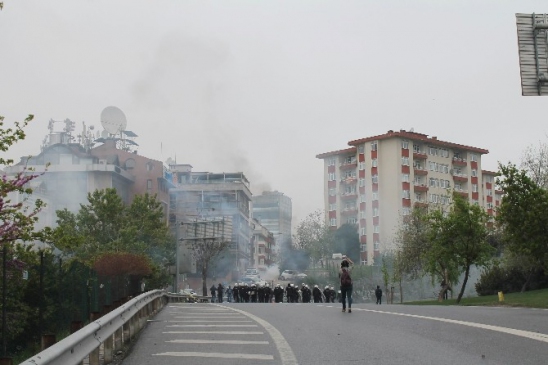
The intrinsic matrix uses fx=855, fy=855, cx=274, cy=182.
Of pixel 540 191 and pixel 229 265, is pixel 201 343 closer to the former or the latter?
pixel 540 191

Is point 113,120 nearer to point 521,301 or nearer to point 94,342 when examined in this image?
point 521,301

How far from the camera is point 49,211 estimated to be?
A: 94000 mm

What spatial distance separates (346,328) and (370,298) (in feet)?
226

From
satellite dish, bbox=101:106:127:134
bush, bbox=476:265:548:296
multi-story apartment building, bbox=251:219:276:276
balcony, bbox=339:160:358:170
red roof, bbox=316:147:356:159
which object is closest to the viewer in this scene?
bush, bbox=476:265:548:296

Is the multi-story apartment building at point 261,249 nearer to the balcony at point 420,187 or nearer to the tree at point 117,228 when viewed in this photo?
the balcony at point 420,187

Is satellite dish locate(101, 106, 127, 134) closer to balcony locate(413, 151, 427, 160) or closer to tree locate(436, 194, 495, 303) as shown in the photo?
balcony locate(413, 151, 427, 160)

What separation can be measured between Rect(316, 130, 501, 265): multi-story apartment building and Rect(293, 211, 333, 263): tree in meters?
2.32

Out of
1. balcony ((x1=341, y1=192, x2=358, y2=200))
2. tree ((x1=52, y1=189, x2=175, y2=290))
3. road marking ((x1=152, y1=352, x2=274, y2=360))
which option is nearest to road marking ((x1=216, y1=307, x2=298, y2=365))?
road marking ((x1=152, y1=352, x2=274, y2=360))

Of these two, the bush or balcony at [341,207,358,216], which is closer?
the bush

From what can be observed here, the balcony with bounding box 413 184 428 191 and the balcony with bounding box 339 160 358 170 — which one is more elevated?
the balcony with bounding box 339 160 358 170

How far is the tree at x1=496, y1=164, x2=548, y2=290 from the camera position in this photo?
4231cm

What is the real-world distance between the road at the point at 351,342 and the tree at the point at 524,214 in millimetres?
26108

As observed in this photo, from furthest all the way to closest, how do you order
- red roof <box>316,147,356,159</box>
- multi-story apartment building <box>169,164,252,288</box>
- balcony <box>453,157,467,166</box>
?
1. balcony <box>453,157,467,166</box>
2. multi-story apartment building <box>169,164,252,288</box>
3. red roof <box>316,147,356,159</box>

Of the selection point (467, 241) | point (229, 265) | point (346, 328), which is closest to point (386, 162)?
point (229, 265)
